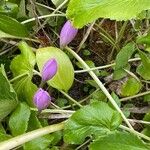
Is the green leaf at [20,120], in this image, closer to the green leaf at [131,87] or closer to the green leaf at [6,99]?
the green leaf at [6,99]

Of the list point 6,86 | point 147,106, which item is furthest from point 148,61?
point 6,86

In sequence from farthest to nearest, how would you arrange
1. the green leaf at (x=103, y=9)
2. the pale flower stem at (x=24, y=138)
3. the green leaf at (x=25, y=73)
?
1. the green leaf at (x=25, y=73)
2. the pale flower stem at (x=24, y=138)
3. the green leaf at (x=103, y=9)

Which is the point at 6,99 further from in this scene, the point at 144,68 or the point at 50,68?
the point at 144,68

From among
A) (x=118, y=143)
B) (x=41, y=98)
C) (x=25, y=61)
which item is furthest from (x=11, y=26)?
(x=118, y=143)

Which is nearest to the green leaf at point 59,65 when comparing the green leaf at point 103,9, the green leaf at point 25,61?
the green leaf at point 25,61

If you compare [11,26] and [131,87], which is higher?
[11,26]

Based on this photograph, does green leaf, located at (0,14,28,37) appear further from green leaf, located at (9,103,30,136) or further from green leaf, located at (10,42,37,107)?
green leaf, located at (9,103,30,136)
